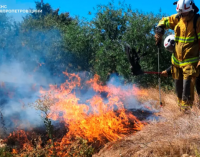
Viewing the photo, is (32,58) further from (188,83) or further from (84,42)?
(188,83)

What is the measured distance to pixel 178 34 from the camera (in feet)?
14.4

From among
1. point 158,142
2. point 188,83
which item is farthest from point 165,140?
point 188,83

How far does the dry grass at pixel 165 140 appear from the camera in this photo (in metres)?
2.91

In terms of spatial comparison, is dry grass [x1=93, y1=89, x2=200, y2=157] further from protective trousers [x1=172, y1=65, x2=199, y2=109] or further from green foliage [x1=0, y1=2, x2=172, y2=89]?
green foliage [x1=0, y1=2, x2=172, y2=89]

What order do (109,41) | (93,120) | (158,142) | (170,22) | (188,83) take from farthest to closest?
(109,41) → (93,120) → (170,22) → (188,83) → (158,142)

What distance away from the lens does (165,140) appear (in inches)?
123

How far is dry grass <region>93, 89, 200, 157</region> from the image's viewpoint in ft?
9.55

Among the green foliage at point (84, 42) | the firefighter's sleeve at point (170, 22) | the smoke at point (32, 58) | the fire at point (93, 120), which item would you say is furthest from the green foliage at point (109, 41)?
the firefighter's sleeve at point (170, 22)

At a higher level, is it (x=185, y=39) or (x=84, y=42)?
(x=84, y=42)

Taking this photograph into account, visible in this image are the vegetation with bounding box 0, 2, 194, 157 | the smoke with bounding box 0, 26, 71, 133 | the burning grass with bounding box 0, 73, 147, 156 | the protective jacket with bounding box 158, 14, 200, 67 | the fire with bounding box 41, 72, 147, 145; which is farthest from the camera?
the smoke with bounding box 0, 26, 71, 133

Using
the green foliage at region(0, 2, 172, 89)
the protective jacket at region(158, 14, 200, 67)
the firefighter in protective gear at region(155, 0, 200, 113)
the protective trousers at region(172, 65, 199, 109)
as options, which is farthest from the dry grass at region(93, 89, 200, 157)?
the green foliage at region(0, 2, 172, 89)

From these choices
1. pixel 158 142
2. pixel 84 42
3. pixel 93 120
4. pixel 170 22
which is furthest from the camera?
pixel 84 42

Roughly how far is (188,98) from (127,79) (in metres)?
5.12

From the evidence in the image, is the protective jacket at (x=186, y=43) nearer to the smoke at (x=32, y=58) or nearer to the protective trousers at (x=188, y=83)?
the protective trousers at (x=188, y=83)
